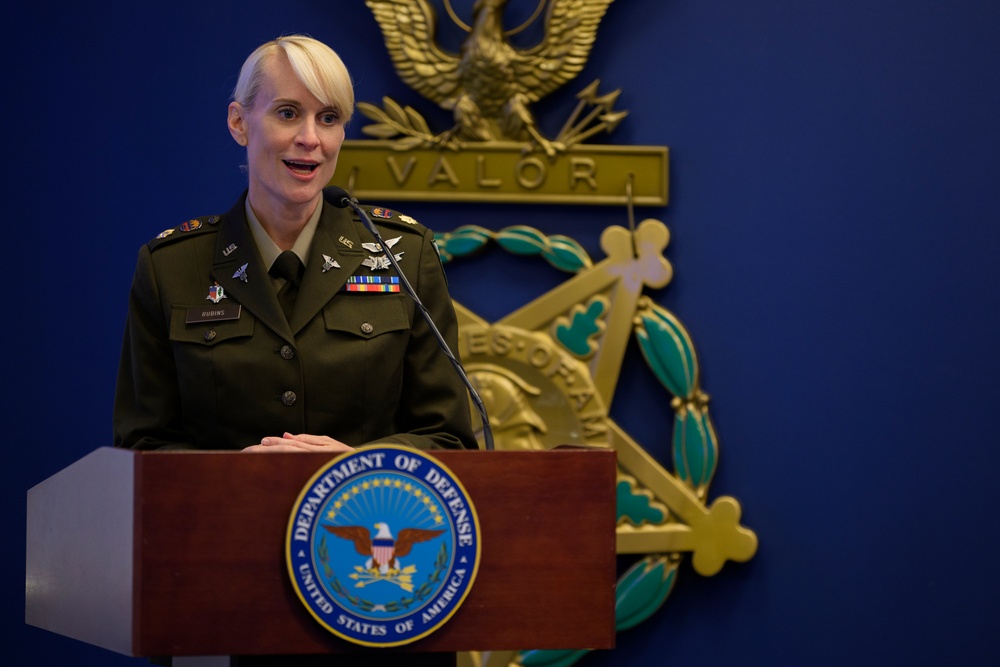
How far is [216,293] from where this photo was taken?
6.04 ft

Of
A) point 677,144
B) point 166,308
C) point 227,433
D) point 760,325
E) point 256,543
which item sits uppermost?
point 677,144

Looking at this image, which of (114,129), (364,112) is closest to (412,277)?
(364,112)

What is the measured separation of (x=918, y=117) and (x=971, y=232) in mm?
330

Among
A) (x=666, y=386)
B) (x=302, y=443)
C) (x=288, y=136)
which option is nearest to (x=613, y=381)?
(x=666, y=386)

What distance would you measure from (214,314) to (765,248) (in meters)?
1.73

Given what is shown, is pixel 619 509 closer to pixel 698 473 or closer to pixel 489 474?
pixel 698 473

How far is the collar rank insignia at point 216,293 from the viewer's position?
6.02 ft

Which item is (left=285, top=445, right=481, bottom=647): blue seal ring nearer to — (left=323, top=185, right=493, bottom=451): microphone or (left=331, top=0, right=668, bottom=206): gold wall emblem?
(left=323, top=185, right=493, bottom=451): microphone

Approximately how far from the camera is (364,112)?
309cm

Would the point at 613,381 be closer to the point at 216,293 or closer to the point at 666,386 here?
the point at 666,386

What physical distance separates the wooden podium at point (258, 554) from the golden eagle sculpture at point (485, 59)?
174 cm

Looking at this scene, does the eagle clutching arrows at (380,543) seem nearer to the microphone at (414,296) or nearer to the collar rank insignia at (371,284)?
the microphone at (414,296)

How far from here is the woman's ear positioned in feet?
6.26

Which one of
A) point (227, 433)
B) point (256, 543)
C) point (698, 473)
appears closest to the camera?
point (256, 543)
